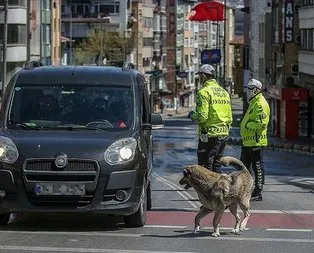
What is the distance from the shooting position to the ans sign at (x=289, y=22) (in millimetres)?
57500

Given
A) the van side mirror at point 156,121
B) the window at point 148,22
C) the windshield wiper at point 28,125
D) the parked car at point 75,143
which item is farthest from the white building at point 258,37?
the windshield wiper at point 28,125

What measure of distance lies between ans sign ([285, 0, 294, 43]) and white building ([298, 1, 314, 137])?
2002 millimetres

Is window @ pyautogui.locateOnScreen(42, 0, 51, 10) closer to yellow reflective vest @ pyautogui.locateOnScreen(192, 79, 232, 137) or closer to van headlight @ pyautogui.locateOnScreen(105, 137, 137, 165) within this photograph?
yellow reflective vest @ pyautogui.locateOnScreen(192, 79, 232, 137)

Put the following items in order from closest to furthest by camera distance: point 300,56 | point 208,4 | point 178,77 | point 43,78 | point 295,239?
point 295,239
point 43,78
point 300,56
point 208,4
point 178,77

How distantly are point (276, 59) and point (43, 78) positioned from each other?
54.5m

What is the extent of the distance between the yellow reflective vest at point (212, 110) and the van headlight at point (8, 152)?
3.16m

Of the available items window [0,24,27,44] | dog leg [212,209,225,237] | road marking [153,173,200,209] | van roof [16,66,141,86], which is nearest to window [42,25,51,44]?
window [0,24,27,44]

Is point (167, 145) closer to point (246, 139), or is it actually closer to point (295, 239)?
point (246, 139)

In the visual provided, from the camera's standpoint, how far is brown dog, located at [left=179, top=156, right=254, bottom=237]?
10.5 metres

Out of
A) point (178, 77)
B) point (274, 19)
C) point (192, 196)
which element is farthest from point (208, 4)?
point (192, 196)

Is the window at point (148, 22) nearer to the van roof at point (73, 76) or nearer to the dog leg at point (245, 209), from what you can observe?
the van roof at point (73, 76)

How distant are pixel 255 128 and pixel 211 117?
0.86 m

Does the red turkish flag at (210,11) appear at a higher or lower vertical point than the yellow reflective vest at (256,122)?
higher

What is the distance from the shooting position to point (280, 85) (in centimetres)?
6072
